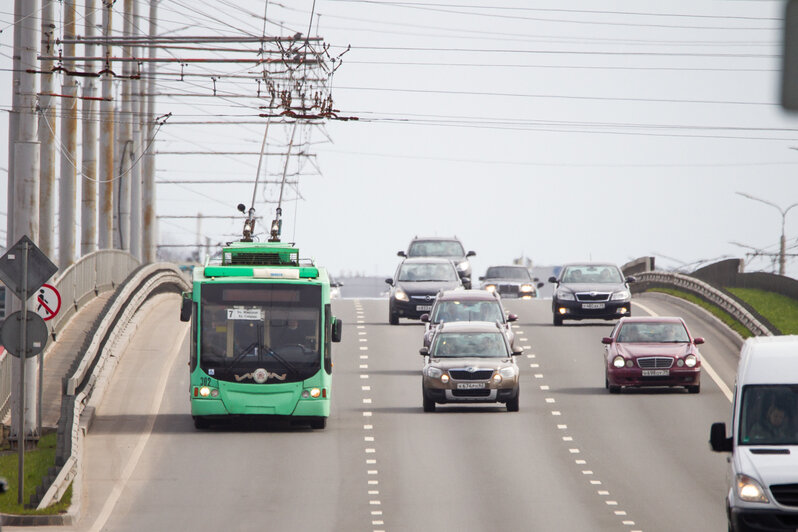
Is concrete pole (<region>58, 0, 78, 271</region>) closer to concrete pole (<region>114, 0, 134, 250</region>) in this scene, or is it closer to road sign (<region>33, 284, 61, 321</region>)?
concrete pole (<region>114, 0, 134, 250</region>)

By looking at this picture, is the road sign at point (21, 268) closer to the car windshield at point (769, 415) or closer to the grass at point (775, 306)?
the car windshield at point (769, 415)

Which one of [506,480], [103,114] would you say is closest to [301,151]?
[103,114]

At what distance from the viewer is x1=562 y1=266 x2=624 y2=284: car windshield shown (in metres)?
44.4

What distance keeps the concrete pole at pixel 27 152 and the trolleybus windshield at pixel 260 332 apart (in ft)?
10.4

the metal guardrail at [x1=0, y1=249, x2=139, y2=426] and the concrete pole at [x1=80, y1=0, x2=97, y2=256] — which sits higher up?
the concrete pole at [x1=80, y1=0, x2=97, y2=256]

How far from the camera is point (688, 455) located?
25172 millimetres

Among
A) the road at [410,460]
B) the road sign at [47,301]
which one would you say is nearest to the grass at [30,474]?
the road at [410,460]

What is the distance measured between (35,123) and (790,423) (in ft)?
53.5

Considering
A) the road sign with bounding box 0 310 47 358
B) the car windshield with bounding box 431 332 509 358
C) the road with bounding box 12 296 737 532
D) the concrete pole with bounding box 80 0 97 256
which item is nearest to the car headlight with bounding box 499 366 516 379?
the car windshield with bounding box 431 332 509 358

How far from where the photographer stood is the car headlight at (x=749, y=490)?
14.3 meters

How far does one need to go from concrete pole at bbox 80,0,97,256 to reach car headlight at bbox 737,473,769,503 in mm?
30513

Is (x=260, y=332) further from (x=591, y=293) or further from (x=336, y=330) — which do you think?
(x=591, y=293)

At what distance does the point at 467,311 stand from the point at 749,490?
22.9m

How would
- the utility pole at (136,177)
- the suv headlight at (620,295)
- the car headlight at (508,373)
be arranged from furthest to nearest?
the utility pole at (136,177) → the suv headlight at (620,295) → the car headlight at (508,373)
